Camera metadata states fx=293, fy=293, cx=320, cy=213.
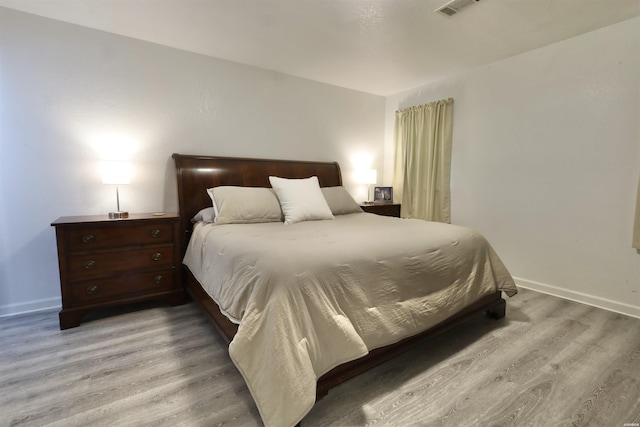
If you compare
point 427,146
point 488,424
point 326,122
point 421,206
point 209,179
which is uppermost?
point 326,122

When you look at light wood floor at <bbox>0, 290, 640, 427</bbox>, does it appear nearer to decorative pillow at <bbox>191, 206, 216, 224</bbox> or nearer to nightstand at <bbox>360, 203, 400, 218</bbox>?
decorative pillow at <bbox>191, 206, 216, 224</bbox>

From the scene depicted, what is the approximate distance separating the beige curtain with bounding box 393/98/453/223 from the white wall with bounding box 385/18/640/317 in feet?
0.53

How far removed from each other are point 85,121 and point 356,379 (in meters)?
2.92

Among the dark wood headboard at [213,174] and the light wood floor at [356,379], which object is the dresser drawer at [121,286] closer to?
the light wood floor at [356,379]

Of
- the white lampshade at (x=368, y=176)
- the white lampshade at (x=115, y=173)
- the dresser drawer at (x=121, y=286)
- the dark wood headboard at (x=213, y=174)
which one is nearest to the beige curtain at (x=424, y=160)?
the white lampshade at (x=368, y=176)

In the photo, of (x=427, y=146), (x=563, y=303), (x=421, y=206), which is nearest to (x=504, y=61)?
(x=427, y=146)

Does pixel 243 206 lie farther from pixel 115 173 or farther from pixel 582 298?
pixel 582 298

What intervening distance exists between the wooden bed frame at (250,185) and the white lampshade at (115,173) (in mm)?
445

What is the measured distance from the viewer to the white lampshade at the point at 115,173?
Answer: 7.82 feet

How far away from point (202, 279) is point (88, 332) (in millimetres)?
904

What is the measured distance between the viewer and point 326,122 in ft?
12.7

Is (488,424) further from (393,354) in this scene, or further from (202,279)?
(202,279)

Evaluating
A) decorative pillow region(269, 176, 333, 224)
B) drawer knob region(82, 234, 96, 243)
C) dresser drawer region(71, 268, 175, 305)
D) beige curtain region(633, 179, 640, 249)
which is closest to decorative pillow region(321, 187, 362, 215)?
decorative pillow region(269, 176, 333, 224)

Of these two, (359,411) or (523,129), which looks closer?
(359,411)
